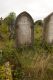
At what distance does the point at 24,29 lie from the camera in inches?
378

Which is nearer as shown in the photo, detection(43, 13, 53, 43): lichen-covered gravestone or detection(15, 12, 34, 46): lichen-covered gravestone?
detection(15, 12, 34, 46): lichen-covered gravestone

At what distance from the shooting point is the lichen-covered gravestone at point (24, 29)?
9484 millimetres

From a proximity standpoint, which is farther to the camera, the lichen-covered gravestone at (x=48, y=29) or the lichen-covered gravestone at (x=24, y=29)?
the lichen-covered gravestone at (x=48, y=29)

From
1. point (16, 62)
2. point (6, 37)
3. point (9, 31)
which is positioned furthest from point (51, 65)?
point (9, 31)

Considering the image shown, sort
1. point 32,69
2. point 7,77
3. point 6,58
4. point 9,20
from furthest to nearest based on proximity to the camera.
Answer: point 9,20, point 6,58, point 32,69, point 7,77

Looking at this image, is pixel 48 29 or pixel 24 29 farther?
pixel 48 29

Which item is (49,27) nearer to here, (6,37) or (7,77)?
(6,37)

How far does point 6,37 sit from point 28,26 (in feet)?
10.7

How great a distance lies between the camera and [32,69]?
618 centimetres

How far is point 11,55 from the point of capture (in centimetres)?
694

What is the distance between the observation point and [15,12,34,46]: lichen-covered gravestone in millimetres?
9484

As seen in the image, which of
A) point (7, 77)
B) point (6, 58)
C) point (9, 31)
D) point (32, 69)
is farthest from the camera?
point (9, 31)

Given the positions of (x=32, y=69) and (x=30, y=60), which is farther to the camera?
(x=30, y=60)

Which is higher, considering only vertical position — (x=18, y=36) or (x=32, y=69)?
(x=18, y=36)
